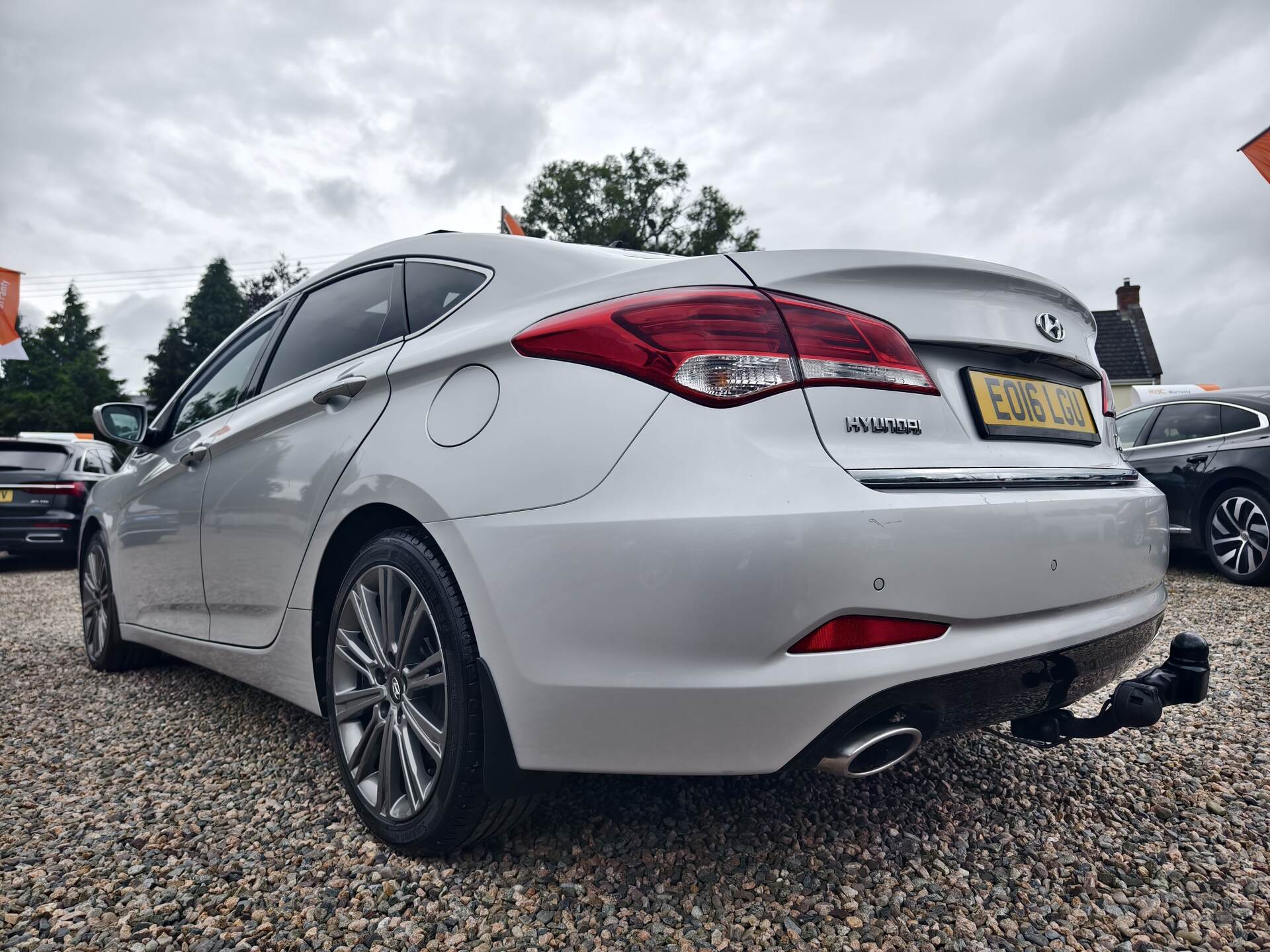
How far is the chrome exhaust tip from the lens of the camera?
148cm

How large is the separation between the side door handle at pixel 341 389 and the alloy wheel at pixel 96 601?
7.87ft

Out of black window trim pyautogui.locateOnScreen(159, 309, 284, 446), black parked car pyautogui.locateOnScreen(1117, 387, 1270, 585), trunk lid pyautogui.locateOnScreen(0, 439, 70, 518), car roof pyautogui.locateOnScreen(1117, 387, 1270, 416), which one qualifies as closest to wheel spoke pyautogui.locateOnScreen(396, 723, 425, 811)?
black window trim pyautogui.locateOnScreen(159, 309, 284, 446)

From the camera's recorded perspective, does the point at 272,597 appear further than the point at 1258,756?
No

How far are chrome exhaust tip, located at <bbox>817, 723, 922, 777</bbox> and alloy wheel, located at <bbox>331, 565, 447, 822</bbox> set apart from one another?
0.82 metres

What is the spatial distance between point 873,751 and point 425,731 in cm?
95

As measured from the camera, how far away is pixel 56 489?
965 cm

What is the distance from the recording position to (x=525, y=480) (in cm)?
161

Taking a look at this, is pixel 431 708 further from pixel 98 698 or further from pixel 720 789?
pixel 98 698

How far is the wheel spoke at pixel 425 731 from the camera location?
1792 mm

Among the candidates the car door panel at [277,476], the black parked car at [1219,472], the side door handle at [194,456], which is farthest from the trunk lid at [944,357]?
the black parked car at [1219,472]

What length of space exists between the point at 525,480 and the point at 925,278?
3.09 ft

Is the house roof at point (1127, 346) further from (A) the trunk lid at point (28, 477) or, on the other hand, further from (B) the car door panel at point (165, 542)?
(B) the car door panel at point (165, 542)

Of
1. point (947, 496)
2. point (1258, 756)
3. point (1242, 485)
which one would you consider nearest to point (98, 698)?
point (947, 496)

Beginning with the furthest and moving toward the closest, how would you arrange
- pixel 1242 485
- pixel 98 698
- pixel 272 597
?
pixel 1242 485, pixel 98 698, pixel 272 597
